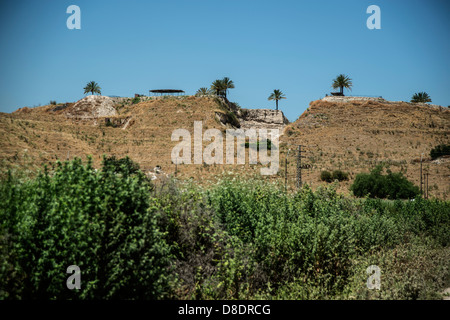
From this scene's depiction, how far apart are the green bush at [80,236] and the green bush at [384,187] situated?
32.7 m

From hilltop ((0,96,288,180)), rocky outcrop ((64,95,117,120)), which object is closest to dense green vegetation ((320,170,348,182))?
hilltop ((0,96,288,180))

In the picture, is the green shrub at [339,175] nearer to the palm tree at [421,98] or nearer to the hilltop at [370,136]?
the hilltop at [370,136]

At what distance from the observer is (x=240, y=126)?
67.6 metres

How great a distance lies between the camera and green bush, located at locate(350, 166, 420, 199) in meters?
36.8

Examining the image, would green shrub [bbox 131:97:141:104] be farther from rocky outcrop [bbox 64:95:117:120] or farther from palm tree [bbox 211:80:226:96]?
palm tree [bbox 211:80:226:96]

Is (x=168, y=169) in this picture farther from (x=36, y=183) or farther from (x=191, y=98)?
(x=36, y=183)

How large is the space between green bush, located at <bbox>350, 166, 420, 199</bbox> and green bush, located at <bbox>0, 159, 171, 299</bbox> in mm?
32655

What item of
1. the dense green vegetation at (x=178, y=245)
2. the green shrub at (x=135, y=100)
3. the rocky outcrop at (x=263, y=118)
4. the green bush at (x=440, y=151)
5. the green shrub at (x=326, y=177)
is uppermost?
the green shrub at (x=135, y=100)

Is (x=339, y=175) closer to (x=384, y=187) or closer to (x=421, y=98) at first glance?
(x=384, y=187)

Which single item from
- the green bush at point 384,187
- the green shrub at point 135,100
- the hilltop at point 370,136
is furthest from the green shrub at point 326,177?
the green shrub at point 135,100

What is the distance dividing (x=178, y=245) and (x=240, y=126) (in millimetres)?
59061

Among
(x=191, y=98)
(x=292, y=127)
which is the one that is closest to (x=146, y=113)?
(x=191, y=98)

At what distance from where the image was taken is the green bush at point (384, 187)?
36791 mm
